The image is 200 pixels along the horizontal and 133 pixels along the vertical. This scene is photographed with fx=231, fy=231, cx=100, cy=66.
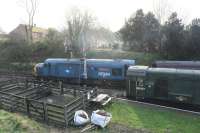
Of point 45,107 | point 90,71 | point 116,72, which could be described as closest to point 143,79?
point 116,72

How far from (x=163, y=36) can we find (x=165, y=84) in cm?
1630

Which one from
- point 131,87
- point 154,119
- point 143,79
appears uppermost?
point 143,79

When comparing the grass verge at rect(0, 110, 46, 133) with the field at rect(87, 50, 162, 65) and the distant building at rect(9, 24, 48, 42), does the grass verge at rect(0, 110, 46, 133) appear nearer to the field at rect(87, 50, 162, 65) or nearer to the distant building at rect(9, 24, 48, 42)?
the field at rect(87, 50, 162, 65)

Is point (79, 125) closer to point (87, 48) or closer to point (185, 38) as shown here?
point (185, 38)

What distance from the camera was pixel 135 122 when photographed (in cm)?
1407

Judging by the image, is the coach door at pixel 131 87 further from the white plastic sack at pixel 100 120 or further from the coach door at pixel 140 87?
the white plastic sack at pixel 100 120

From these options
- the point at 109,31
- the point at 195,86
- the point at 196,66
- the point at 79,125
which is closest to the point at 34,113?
the point at 79,125

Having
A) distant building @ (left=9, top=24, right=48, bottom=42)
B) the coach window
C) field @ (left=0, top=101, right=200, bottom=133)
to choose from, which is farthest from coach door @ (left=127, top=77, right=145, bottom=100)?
distant building @ (left=9, top=24, right=48, bottom=42)

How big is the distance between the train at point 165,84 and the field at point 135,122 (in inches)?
59.2

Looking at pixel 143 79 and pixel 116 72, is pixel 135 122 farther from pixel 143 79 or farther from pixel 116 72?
pixel 116 72

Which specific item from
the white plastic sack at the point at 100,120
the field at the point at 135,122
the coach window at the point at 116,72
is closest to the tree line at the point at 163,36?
the coach window at the point at 116,72

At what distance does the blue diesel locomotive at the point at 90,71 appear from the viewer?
23.4 m

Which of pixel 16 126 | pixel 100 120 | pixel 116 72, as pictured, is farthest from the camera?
pixel 116 72

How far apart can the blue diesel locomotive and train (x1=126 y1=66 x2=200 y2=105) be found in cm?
437
